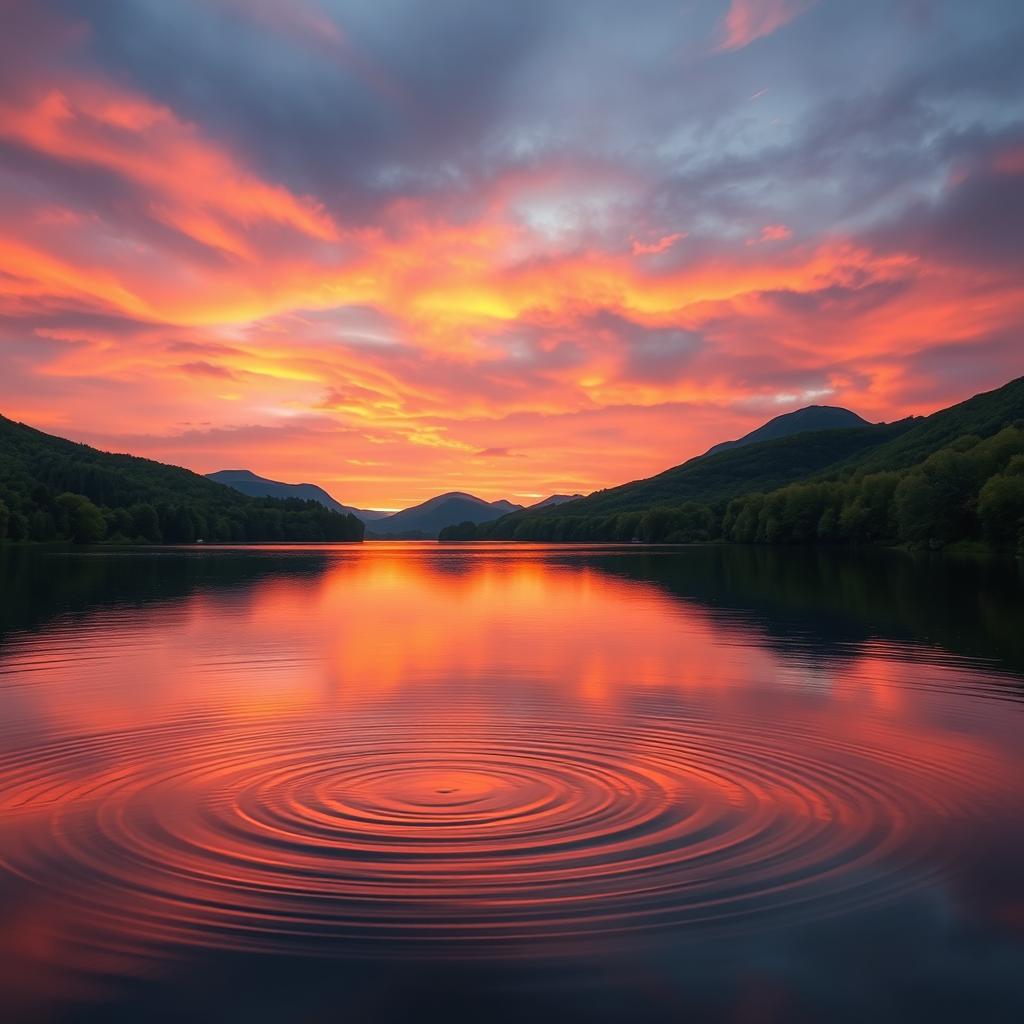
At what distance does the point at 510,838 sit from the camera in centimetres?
1245

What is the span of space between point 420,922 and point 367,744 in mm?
8439

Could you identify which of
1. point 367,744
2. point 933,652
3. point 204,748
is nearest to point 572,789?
point 367,744

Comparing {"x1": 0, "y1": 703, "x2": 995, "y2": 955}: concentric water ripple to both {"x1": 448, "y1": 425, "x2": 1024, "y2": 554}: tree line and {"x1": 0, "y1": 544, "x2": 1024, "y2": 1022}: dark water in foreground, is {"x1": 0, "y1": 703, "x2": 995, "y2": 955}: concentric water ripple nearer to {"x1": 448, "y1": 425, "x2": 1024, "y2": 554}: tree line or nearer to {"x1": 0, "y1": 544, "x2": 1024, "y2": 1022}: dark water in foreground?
{"x1": 0, "y1": 544, "x2": 1024, "y2": 1022}: dark water in foreground

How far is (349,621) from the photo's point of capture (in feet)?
145

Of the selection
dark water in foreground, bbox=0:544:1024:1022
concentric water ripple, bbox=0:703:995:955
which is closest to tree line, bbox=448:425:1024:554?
dark water in foreground, bbox=0:544:1024:1022

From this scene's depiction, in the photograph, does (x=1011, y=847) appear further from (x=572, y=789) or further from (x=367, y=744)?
(x=367, y=744)

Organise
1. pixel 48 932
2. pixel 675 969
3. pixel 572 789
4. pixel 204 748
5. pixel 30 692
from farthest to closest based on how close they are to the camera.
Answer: pixel 30 692 → pixel 204 748 → pixel 572 789 → pixel 48 932 → pixel 675 969

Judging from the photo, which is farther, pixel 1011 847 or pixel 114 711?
pixel 114 711

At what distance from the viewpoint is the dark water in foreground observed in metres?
8.60

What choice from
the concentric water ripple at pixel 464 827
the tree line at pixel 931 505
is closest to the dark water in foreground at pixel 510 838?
the concentric water ripple at pixel 464 827

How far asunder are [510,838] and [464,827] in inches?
31.4

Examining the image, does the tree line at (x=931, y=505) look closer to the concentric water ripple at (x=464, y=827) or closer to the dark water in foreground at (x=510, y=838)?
the dark water in foreground at (x=510, y=838)

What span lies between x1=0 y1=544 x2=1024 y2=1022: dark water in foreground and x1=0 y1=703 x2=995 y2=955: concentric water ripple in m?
0.06

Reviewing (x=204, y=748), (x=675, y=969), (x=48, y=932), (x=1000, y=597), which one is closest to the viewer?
(x=675, y=969)
